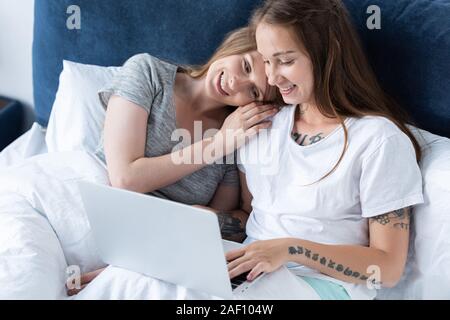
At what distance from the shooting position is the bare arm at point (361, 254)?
1.24 m

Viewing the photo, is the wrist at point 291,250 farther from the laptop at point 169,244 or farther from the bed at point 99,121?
the bed at point 99,121

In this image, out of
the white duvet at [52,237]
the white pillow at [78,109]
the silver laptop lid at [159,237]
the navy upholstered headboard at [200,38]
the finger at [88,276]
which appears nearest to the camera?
the silver laptop lid at [159,237]

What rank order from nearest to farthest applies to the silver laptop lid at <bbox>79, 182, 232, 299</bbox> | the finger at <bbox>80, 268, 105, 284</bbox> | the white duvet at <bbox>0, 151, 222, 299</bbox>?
the silver laptop lid at <bbox>79, 182, 232, 299</bbox>
the white duvet at <bbox>0, 151, 222, 299</bbox>
the finger at <bbox>80, 268, 105, 284</bbox>

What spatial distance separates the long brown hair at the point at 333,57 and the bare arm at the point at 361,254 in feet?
0.51

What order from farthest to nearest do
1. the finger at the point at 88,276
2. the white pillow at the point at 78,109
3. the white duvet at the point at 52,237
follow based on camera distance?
the white pillow at the point at 78,109 < the finger at the point at 88,276 < the white duvet at the point at 52,237

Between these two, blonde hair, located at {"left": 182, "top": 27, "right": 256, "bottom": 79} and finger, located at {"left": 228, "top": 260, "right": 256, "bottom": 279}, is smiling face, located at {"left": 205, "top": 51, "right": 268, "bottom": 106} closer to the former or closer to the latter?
blonde hair, located at {"left": 182, "top": 27, "right": 256, "bottom": 79}

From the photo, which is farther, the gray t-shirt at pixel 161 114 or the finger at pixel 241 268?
the gray t-shirt at pixel 161 114

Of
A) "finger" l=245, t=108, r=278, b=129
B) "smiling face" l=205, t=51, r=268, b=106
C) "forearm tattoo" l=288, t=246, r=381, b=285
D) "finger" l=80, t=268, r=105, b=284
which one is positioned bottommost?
"finger" l=80, t=268, r=105, b=284

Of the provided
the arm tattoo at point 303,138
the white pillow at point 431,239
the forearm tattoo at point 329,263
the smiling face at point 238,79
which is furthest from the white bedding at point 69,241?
the smiling face at point 238,79

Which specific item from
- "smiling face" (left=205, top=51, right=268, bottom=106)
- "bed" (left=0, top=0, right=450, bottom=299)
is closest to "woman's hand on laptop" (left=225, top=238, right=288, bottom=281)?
"bed" (left=0, top=0, right=450, bottom=299)

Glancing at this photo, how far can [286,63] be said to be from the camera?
4.25 ft

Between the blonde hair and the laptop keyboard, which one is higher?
the blonde hair

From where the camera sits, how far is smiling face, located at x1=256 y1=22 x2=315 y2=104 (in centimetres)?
127
